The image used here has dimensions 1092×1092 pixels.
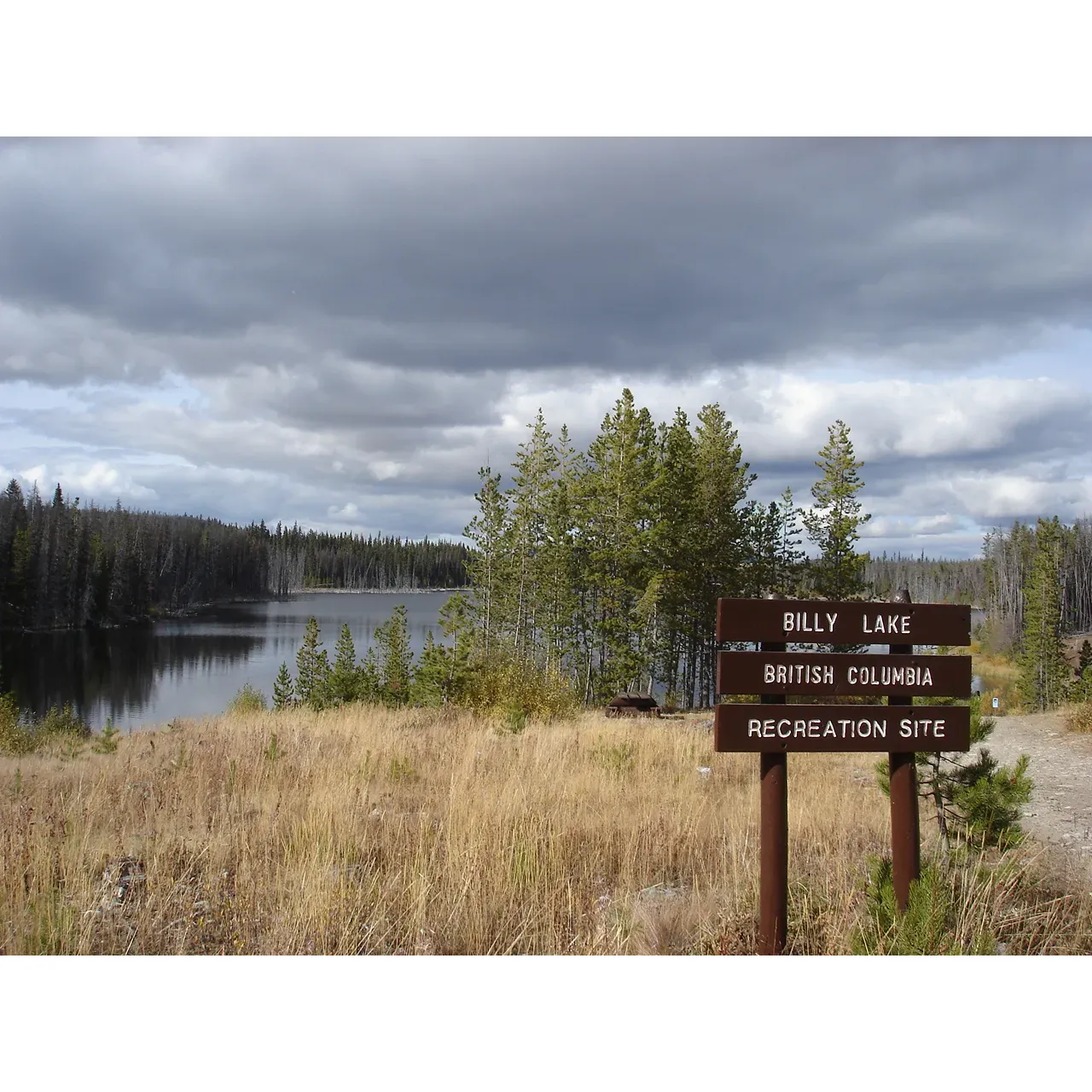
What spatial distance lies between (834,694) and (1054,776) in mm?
8306

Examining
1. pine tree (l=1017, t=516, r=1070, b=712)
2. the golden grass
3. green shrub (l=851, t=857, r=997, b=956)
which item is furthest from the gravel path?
pine tree (l=1017, t=516, r=1070, b=712)

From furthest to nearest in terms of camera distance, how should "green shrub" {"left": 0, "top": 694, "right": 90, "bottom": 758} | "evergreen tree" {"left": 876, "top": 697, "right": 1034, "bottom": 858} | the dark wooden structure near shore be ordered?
the dark wooden structure near shore < "green shrub" {"left": 0, "top": 694, "right": 90, "bottom": 758} < "evergreen tree" {"left": 876, "top": 697, "right": 1034, "bottom": 858}

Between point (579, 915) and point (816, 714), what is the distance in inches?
66.0

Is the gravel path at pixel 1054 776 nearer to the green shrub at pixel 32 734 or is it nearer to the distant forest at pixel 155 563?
the green shrub at pixel 32 734

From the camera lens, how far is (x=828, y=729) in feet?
13.1

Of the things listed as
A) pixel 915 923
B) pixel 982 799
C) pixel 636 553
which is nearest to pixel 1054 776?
pixel 982 799

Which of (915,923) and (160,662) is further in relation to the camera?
(160,662)

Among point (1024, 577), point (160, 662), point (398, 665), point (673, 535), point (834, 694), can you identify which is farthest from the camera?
point (1024, 577)

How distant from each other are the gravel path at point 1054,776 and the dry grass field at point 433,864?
1.46 metres

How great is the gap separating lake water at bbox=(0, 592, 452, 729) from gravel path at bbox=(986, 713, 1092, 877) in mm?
21890

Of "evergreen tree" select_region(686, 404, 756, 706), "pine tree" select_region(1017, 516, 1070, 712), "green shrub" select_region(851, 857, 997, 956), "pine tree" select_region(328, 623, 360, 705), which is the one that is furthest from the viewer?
"pine tree" select_region(1017, 516, 1070, 712)

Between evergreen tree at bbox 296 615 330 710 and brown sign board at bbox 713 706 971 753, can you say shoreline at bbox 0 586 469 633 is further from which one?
brown sign board at bbox 713 706 971 753

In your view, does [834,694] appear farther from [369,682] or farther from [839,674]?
[369,682]

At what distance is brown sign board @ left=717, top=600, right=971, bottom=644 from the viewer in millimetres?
4016
